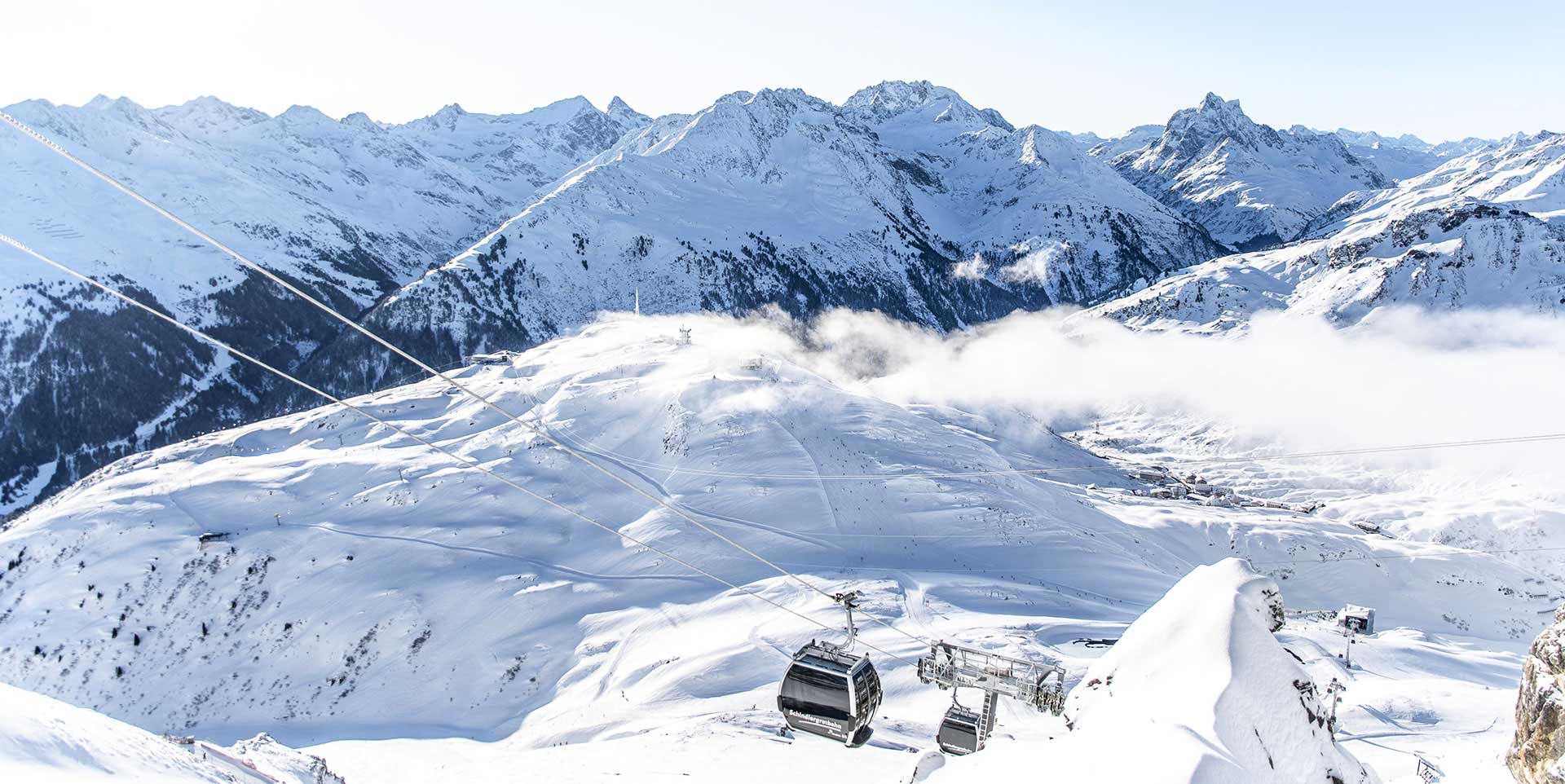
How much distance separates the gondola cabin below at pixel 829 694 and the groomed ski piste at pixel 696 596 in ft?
10.00

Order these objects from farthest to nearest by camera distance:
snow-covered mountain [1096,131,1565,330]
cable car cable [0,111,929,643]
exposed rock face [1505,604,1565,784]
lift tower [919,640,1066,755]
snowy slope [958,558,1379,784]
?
snow-covered mountain [1096,131,1565,330] → lift tower [919,640,1066,755] → exposed rock face [1505,604,1565,784] → cable car cable [0,111,929,643] → snowy slope [958,558,1379,784]

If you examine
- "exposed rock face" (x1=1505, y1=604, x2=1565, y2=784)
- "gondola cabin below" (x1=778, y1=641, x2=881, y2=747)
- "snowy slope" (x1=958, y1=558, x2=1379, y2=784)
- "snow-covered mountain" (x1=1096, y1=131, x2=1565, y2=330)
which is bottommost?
"gondola cabin below" (x1=778, y1=641, x2=881, y2=747)

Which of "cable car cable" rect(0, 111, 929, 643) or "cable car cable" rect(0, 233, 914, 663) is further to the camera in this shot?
"cable car cable" rect(0, 233, 914, 663)

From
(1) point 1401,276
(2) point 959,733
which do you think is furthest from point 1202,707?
(1) point 1401,276

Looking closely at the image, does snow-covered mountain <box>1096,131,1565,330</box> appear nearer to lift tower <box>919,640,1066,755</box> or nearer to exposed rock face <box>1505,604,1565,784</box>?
lift tower <box>919,640,1066,755</box>

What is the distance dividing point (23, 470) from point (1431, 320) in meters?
269

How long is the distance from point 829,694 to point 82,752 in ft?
52.0

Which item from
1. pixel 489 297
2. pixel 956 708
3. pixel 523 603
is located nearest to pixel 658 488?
pixel 523 603

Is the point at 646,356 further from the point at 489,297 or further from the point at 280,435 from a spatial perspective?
the point at 489,297

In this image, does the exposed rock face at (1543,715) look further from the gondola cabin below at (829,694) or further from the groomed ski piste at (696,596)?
the gondola cabin below at (829,694)

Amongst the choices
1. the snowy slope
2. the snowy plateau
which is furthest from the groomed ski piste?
the snowy plateau

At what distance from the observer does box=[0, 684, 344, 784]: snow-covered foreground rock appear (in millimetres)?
13258

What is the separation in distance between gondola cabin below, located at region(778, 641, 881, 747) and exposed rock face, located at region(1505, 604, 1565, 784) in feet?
43.6

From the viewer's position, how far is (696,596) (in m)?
47.0
